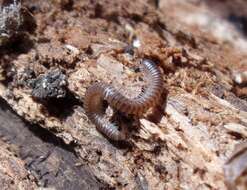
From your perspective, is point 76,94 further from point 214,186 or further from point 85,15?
point 214,186

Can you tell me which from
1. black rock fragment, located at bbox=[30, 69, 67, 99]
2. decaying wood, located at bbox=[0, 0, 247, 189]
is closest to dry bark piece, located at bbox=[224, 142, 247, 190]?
decaying wood, located at bbox=[0, 0, 247, 189]

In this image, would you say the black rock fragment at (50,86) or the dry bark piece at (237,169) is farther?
the black rock fragment at (50,86)

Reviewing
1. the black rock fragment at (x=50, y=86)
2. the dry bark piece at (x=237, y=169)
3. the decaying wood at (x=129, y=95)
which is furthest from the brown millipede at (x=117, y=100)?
the dry bark piece at (x=237, y=169)

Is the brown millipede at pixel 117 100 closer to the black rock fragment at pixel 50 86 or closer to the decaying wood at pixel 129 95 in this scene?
the decaying wood at pixel 129 95

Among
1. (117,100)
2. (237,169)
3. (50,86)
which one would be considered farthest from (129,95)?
(237,169)

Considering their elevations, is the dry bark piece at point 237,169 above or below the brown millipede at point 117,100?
above

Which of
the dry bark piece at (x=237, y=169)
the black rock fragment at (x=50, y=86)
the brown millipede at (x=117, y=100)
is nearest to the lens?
the dry bark piece at (x=237, y=169)
